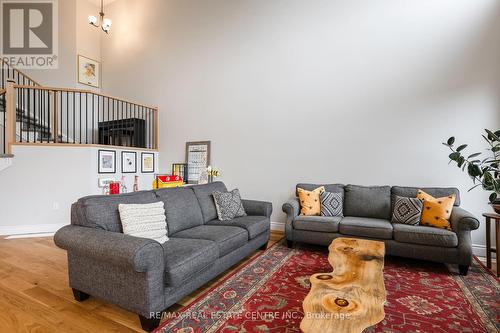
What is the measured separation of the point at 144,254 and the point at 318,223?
2.35 m

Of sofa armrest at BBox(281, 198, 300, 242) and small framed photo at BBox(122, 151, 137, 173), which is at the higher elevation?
small framed photo at BBox(122, 151, 137, 173)

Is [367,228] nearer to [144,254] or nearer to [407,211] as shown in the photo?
[407,211]

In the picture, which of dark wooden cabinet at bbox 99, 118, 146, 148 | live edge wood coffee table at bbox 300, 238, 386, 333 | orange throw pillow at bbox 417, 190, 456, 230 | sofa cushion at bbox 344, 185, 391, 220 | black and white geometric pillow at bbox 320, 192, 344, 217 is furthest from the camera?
dark wooden cabinet at bbox 99, 118, 146, 148

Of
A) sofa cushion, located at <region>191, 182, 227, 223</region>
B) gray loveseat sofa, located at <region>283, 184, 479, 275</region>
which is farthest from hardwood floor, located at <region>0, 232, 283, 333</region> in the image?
gray loveseat sofa, located at <region>283, 184, 479, 275</region>

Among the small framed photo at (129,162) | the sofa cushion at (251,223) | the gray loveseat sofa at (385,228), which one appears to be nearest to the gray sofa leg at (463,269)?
the gray loveseat sofa at (385,228)

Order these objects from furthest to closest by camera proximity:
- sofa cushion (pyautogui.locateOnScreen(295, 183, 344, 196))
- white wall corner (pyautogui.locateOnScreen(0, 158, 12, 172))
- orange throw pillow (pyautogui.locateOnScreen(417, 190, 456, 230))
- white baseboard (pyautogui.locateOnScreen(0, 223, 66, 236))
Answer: white baseboard (pyautogui.locateOnScreen(0, 223, 66, 236)), white wall corner (pyautogui.locateOnScreen(0, 158, 12, 172)), sofa cushion (pyautogui.locateOnScreen(295, 183, 344, 196)), orange throw pillow (pyautogui.locateOnScreen(417, 190, 456, 230))

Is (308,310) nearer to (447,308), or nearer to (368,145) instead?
(447,308)

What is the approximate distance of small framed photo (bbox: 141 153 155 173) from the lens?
18.1ft

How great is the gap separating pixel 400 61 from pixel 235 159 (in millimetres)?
3049

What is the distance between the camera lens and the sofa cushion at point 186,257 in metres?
1.91

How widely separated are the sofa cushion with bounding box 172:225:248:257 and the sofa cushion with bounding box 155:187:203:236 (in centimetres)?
9

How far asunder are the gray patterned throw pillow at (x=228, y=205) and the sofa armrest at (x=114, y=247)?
1599 millimetres

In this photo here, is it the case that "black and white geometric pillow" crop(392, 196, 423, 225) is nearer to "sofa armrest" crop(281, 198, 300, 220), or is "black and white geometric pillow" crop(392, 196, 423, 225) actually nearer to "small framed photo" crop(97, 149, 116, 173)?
"sofa armrest" crop(281, 198, 300, 220)

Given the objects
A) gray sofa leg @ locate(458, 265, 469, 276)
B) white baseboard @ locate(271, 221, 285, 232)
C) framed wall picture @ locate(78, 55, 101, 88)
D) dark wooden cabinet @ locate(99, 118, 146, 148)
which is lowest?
gray sofa leg @ locate(458, 265, 469, 276)
